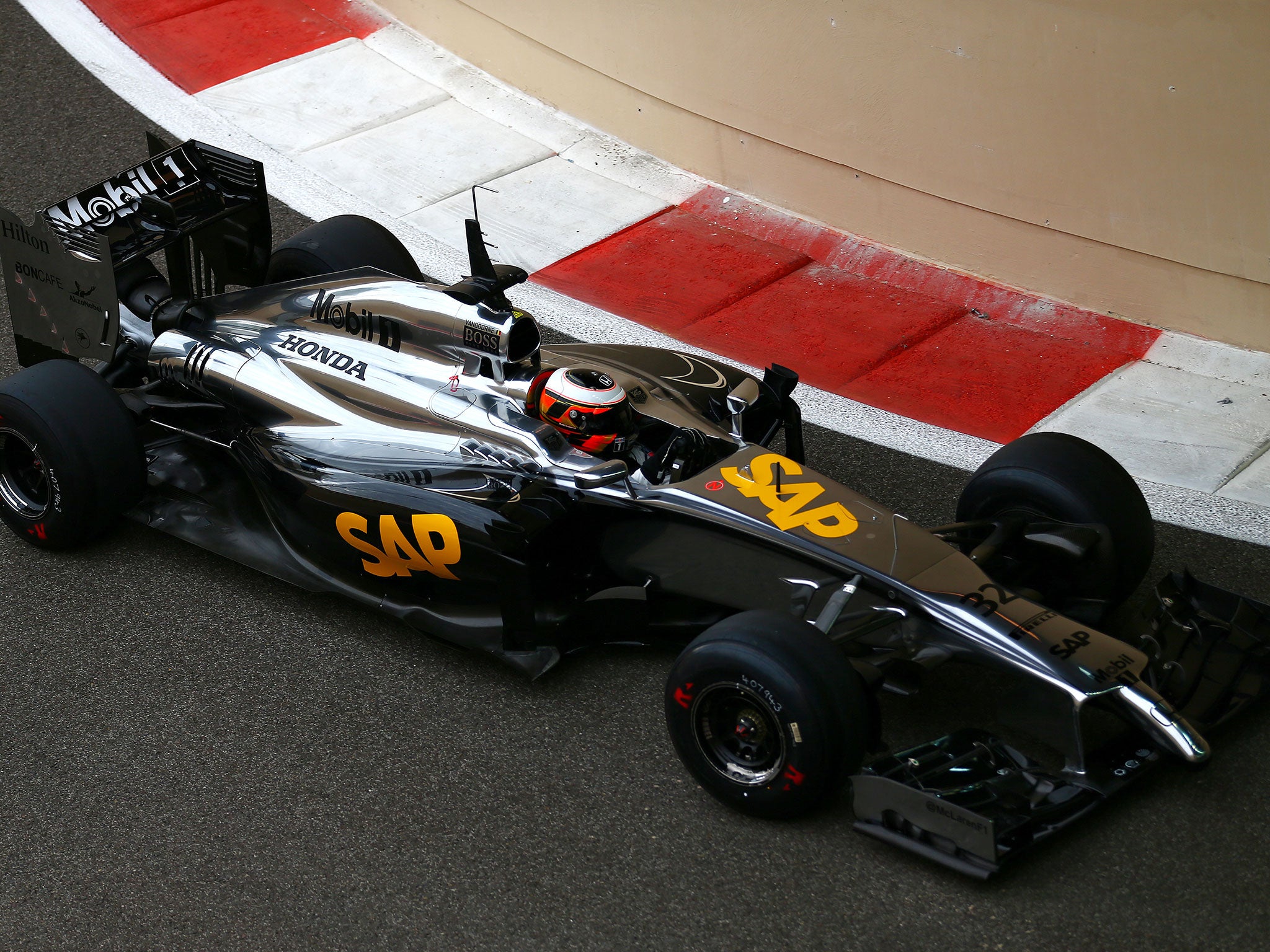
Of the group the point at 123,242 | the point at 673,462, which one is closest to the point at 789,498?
the point at 673,462

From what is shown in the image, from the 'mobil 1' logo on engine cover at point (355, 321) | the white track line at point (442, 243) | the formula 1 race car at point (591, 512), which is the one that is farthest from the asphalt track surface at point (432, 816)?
the 'mobil 1' logo on engine cover at point (355, 321)

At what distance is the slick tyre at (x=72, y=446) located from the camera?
4562 millimetres

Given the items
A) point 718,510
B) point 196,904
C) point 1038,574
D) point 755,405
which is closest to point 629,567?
point 718,510

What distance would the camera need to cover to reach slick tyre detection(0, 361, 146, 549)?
4.56 metres

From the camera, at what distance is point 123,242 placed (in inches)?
200

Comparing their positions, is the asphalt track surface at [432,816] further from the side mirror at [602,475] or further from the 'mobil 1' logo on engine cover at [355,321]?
the 'mobil 1' logo on engine cover at [355,321]

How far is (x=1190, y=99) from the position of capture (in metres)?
5.76

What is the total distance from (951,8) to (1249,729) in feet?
12.7

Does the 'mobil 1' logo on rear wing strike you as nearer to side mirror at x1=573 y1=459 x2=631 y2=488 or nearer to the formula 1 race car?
the formula 1 race car

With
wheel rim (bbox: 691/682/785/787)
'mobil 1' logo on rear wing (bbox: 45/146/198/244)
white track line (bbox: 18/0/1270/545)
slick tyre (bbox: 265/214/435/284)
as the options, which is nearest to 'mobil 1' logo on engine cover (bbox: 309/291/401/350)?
slick tyre (bbox: 265/214/435/284)

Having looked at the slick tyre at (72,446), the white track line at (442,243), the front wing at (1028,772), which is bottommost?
the white track line at (442,243)

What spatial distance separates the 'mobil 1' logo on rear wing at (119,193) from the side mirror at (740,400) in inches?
94.2

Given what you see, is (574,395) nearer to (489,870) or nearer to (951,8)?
(489,870)

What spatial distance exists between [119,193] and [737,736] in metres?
3.27
